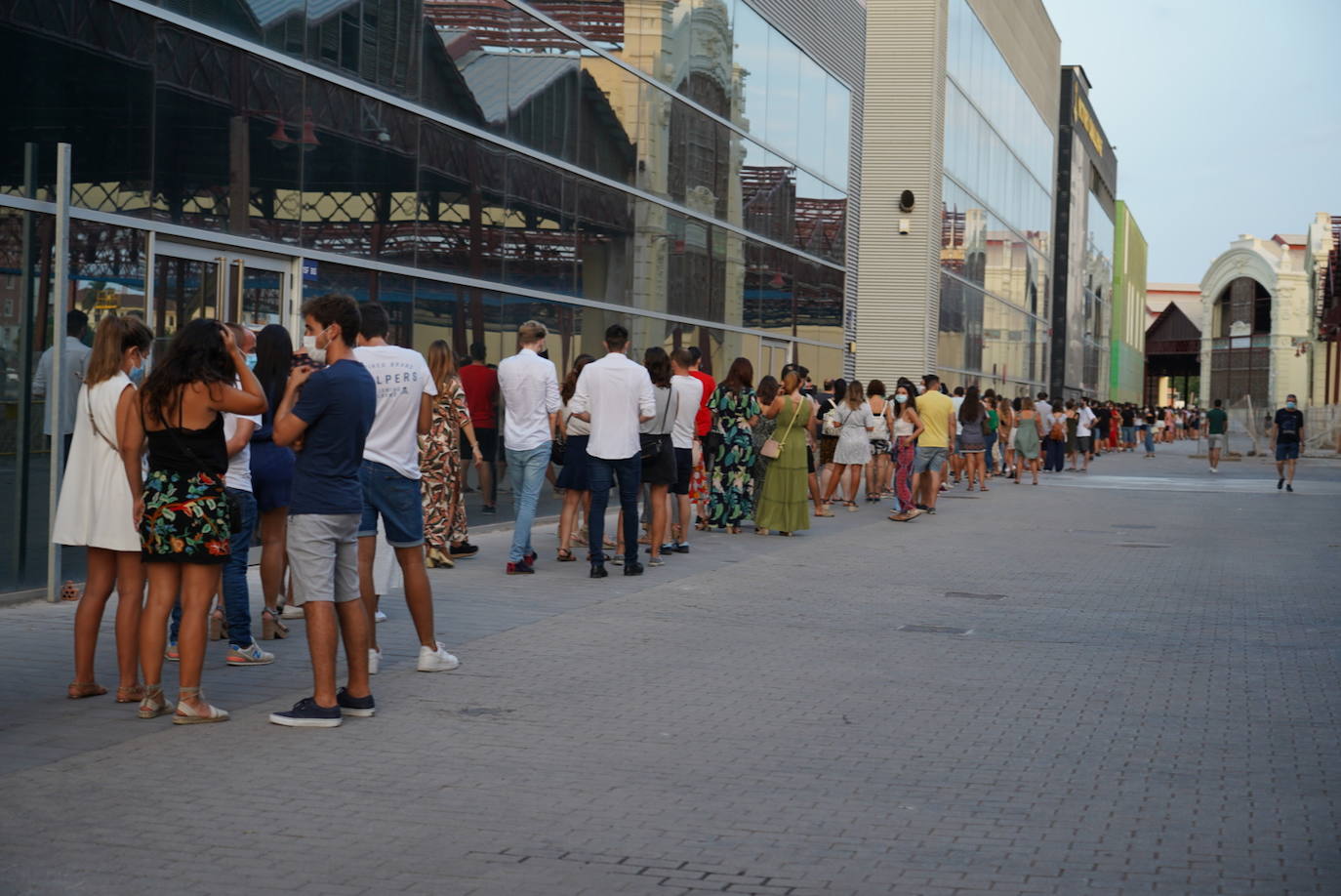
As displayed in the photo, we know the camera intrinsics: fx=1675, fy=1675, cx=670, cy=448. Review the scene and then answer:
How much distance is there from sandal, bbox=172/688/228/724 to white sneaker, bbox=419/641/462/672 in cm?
148

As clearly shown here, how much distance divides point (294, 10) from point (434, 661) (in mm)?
6764

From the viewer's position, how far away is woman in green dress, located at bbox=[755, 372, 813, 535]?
56.1ft

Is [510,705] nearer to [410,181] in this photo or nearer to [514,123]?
[410,181]

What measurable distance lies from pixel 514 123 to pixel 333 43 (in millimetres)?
3937

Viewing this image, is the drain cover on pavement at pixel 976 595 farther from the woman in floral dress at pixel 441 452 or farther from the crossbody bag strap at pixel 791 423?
the crossbody bag strap at pixel 791 423

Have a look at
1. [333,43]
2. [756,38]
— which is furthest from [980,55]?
[333,43]

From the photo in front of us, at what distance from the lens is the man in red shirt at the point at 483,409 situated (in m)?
16.5

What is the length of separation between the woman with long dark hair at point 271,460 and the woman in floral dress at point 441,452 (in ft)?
12.2

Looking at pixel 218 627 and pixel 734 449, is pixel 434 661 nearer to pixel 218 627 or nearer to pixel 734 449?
pixel 218 627

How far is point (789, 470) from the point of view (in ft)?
56.4

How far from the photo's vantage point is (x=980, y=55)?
50.8 metres

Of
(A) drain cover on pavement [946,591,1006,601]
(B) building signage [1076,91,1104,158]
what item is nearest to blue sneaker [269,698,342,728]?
(A) drain cover on pavement [946,591,1006,601]

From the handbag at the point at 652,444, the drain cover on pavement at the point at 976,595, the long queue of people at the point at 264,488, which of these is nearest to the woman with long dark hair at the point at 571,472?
the handbag at the point at 652,444

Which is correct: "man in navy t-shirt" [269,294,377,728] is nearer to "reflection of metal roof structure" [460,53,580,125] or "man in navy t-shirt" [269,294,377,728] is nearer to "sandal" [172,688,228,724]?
"sandal" [172,688,228,724]
